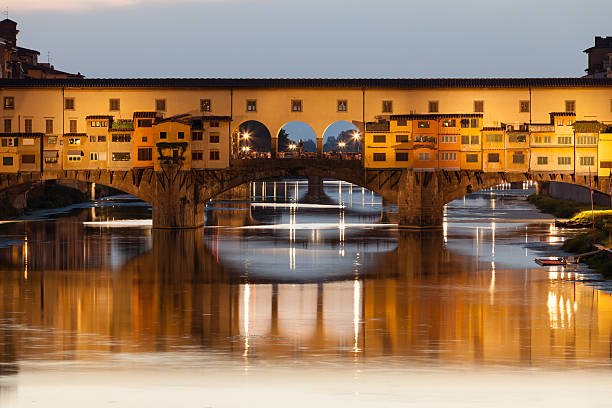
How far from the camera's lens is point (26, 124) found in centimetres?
6762

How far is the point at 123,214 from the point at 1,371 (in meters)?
63.9

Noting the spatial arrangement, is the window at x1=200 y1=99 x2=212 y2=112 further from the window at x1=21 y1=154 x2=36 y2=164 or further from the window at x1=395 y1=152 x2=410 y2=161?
the window at x1=395 y1=152 x2=410 y2=161

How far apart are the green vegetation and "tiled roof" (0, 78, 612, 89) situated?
14.4m

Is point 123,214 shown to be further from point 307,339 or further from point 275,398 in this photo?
point 275,398

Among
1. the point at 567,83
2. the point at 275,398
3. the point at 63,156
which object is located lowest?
the point at 275,398

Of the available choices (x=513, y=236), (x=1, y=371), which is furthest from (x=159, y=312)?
(x=513, y=236)

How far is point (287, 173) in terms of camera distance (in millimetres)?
67500

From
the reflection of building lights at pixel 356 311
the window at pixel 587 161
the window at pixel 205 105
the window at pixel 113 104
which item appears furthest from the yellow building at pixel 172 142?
the window at pixel 587 161

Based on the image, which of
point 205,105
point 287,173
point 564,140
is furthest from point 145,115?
point 564,140

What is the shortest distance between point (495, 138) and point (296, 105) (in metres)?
14.4

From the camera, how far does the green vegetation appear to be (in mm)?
79875

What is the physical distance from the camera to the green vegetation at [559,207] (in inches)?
3145

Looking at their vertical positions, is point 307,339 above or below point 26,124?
below

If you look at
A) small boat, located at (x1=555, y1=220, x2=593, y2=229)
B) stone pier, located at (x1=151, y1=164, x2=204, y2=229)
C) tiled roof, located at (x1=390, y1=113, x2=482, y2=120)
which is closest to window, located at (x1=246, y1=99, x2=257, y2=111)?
stone pier, located at (x1=151, y1=164, x2=204, y2=229)
